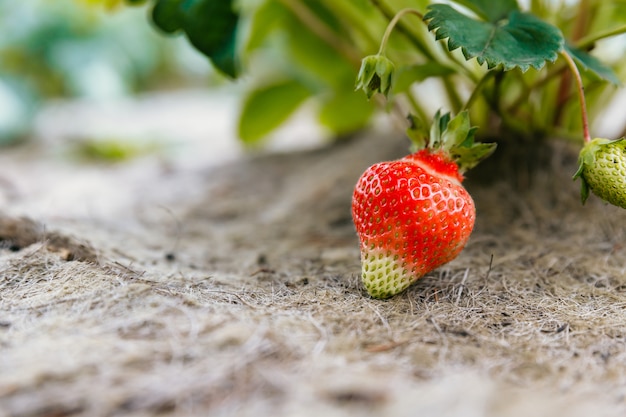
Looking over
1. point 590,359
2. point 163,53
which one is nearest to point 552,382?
point 590,359

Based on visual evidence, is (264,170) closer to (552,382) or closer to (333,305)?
(333,305)

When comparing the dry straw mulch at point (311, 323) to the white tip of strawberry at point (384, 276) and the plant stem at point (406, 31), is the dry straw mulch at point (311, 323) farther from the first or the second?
the plant stem at point (406, 31)

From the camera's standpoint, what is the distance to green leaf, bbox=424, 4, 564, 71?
817mm

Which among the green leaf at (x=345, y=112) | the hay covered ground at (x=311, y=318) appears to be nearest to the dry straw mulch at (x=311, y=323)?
the hay covered ground at (x=311, y=318)

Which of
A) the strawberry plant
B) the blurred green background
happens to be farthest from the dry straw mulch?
the blurred green background

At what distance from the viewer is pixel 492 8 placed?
1000 millimetres

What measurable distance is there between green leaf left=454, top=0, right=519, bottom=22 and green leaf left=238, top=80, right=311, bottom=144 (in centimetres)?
88

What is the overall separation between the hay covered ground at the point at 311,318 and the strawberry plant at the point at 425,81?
0.10 metres

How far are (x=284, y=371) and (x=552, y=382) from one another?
30 cm

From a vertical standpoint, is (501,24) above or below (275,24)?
below

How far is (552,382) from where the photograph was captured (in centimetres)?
63

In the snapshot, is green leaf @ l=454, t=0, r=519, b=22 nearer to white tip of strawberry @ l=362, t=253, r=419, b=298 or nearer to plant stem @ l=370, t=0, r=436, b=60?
plant stem @ l=370, t=0, r=436, b=60

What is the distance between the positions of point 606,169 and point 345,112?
1.18m

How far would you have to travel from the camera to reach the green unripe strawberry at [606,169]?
0.81 meters
